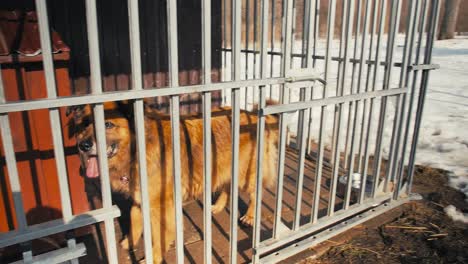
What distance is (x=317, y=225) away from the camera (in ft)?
10.9

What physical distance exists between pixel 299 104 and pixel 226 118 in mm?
1014

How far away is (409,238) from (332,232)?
824mm

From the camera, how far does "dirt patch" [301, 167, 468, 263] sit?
3240 mm

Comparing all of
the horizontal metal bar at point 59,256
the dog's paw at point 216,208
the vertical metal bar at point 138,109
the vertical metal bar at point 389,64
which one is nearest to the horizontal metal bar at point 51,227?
the horizontal metal bar at point 59,256

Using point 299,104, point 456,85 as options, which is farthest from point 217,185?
point 456,85

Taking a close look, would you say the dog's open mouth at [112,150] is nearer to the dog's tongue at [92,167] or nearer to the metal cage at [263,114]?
the dog's tongue at [92,167]

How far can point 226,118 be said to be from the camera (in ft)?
11.9

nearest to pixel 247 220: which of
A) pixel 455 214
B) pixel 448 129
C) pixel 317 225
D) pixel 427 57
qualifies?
pixel 317 225

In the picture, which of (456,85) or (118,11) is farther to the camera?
(456,85)

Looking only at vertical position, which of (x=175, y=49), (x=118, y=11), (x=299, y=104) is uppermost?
(x=118, y=11)

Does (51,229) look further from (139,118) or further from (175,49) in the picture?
(175,49)

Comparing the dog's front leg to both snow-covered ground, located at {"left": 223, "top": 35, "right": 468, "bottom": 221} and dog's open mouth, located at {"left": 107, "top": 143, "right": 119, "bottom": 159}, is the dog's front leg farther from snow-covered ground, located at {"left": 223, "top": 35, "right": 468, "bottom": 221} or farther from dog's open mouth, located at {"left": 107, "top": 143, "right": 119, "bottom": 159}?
snow-covered ground, located at {"left": 223, "top": 35, "right": 468, "bottom": 221}

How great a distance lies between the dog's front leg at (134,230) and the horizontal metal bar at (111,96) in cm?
157

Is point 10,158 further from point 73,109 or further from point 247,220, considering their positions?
point 247,220
